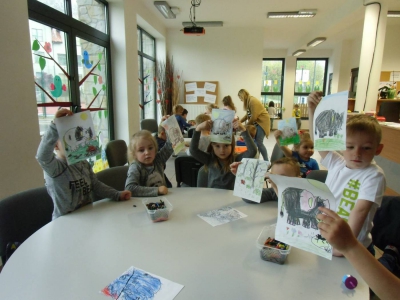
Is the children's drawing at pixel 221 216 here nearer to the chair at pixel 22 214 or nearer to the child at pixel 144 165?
the child at pixel 144 165

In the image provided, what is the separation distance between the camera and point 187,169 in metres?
3.02

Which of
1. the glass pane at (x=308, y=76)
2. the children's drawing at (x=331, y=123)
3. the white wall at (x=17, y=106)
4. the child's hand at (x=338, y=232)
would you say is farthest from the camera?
the glass pane at (x=308, y=76)

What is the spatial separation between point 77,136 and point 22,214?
515 millimetres

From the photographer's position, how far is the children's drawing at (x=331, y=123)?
912 mm

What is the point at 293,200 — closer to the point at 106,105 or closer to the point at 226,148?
the point at 226,148

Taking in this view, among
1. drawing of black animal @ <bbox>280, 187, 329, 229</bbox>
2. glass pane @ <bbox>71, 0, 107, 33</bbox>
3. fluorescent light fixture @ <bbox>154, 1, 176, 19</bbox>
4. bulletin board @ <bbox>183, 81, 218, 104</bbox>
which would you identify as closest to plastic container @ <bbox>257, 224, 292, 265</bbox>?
drawing of black animal @ <bbox>280, 187, 329, 229</bbox>

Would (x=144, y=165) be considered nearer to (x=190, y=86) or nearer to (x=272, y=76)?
(x=190, y=86)

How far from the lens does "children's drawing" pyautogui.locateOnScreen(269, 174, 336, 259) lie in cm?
80

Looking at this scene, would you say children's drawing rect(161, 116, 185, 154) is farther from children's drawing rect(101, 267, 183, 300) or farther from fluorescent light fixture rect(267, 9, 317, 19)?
fluorescent light fixture rect(267, 9, 317, 19)

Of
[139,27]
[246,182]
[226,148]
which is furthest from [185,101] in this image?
[246,182]

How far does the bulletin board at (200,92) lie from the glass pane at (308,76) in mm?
5217

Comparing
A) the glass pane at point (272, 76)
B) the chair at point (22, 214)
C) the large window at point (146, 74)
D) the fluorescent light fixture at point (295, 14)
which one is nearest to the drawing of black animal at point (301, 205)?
the chair at point (22, 214)

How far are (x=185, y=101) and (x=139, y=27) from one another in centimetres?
232

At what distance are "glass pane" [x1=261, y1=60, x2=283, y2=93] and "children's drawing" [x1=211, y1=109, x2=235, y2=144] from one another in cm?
999
